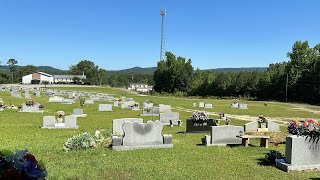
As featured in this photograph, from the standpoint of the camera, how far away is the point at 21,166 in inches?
165

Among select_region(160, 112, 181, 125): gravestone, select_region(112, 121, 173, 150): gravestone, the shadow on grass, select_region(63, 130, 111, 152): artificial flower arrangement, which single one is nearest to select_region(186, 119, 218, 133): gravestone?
select_region(160, 112, 181, 125): gravestone

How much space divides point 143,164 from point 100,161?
1554mm

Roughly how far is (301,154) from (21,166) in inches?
374

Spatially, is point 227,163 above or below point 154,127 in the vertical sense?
below

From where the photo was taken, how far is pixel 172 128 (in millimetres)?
22828

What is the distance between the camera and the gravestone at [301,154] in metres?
11.2

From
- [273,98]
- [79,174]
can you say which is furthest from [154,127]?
[273,98]

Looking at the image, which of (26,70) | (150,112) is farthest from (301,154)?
(26,70)

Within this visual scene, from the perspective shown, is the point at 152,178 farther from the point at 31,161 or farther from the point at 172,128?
the point at 172,128

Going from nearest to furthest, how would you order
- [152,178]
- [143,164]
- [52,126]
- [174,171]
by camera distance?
1. [152,178]
2. [174,171]
3. [143,164]
4. [52,126]

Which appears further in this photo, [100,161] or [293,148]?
[100,161]

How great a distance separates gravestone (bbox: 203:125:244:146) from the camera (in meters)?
15.7

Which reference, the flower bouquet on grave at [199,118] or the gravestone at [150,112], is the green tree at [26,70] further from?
the flower bouquet on grave at [199,118]

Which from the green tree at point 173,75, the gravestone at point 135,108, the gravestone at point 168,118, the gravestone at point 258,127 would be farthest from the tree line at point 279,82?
the gravestone at point 258,127
